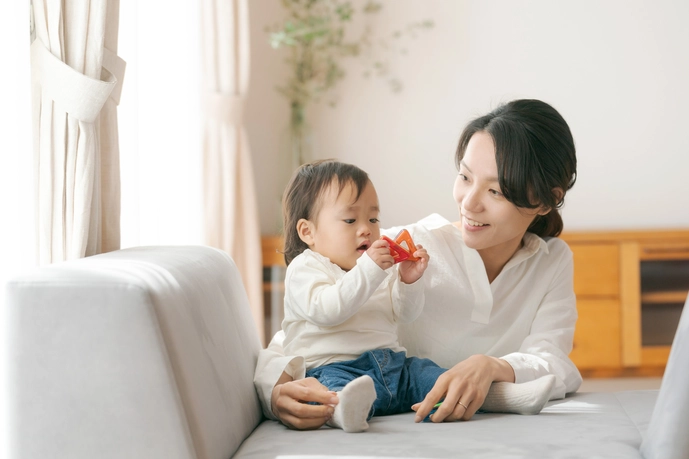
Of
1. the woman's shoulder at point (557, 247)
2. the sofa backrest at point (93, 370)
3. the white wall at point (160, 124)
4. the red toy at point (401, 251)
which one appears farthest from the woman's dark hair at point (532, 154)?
the white wall at point (160, 124)

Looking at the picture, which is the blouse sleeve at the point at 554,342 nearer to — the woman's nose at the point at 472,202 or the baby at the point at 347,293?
the baby at the point at 347,293

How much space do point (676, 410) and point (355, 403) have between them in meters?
0.51

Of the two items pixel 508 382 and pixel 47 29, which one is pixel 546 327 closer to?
pixel 508 382

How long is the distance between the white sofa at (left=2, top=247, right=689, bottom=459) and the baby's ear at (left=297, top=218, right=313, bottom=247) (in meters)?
0.47

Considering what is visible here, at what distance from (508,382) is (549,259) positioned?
16.0 inches

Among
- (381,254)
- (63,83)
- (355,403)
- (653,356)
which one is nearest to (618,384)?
(653,356)

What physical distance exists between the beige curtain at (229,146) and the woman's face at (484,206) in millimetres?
1754

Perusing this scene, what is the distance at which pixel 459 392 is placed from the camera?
138cm

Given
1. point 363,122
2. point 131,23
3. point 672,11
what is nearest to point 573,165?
point 131,23

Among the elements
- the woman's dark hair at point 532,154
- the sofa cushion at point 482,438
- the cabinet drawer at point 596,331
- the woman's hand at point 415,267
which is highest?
the woman's dark hair at point 532,154

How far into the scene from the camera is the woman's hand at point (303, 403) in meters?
1.34

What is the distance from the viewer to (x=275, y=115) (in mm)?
4215

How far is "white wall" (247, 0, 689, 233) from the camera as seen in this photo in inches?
162

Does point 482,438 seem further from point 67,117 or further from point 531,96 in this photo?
point 531,96
